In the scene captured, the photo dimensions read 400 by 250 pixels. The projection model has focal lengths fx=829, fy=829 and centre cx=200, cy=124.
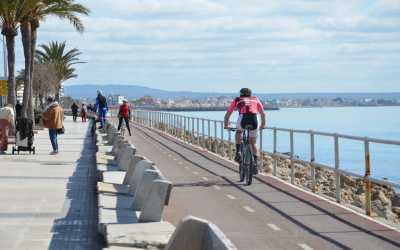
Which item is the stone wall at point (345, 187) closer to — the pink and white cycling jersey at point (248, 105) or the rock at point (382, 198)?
the rock at point (382, 198)

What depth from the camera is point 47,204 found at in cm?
1313

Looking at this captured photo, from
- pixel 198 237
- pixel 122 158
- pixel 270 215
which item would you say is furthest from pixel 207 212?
pixel 198 237

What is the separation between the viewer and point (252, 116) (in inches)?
656

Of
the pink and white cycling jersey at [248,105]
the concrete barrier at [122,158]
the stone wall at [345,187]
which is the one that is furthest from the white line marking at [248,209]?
the pink and white cycling jersey at [248,105]

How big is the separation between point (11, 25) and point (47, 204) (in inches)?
942

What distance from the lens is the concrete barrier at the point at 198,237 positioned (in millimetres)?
5122

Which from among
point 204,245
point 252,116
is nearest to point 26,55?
point 252,116

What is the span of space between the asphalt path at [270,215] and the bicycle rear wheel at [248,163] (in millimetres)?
226

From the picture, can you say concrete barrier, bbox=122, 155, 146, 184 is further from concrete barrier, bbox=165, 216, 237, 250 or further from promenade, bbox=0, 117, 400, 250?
concrete barrier, bbox=165, 216, 237, 250

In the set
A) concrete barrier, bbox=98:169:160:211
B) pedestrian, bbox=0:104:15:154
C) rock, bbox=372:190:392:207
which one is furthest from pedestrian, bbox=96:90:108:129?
concrete barrier, bbox=98:169:160:211

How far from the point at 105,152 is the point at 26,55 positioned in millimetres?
18554

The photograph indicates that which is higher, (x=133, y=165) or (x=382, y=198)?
(x=133, y=165)

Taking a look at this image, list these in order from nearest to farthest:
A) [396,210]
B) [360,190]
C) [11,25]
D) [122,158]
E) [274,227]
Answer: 1. [274,227]
2. [122,158]
3. [396,210]
4. [360,190]
5. [11,25]

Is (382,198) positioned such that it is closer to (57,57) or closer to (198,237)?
(198,237)
